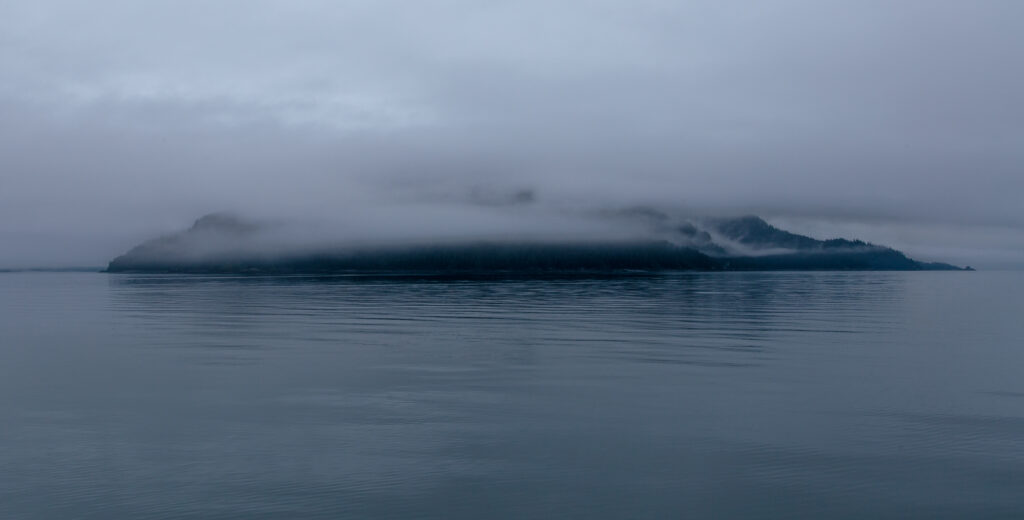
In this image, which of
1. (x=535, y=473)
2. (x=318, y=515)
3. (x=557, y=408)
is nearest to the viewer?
(x=318, y=515)

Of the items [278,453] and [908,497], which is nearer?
[908,497]

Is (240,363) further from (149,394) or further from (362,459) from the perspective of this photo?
(362,459)

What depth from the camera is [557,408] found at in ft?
58.5

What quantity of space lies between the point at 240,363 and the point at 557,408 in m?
12.5

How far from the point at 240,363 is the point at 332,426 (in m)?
10.6

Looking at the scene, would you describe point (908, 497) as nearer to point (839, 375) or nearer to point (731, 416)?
point (731, 416)

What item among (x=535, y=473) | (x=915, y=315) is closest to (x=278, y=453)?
(x=535, y=473)

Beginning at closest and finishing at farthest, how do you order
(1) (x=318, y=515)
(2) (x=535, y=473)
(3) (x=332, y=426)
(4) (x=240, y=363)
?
1. (1) (x=318, y=515)
2. (2) (x=535, y=473)
3. (3) (x=332, y=426)
4. (4) (x=240, y=363)

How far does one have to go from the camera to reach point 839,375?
73.7 ft

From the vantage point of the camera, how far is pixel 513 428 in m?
15.7

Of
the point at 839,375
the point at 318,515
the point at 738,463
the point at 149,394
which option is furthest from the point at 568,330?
the point at 318,515

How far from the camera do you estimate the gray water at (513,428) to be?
1160cm

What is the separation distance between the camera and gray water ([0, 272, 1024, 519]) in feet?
38.1

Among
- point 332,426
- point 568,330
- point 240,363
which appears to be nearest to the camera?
point 332,426
